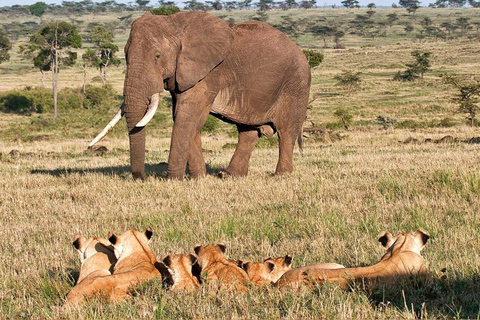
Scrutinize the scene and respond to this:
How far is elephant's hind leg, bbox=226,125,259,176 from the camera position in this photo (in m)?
12.9

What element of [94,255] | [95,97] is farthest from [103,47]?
[94,255]

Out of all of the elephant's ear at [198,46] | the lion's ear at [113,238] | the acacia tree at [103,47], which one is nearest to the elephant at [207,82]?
the elephant's ear at [198,46]

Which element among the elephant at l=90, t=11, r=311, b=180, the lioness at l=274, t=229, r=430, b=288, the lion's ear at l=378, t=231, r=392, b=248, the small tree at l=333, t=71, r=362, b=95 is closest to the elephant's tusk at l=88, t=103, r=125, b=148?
the elephant at l=90, t=11, r=311, b=180

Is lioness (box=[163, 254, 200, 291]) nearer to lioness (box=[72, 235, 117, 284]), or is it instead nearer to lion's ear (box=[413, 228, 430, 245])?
lioness (box=[72, 235, 117, 284])

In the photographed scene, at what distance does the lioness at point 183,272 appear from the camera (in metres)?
4.76

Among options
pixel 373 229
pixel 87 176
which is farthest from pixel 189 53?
pixel 373 229

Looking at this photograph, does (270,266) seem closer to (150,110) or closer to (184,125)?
(150,110)

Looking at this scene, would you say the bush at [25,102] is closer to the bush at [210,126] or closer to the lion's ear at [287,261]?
the bush at [210,126]

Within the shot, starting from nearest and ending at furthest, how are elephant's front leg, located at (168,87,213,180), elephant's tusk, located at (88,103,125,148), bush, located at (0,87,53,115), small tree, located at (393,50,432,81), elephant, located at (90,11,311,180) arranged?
elephant's tusk, located at (88,103,125,148) < elephant, located at (90,11,311,180) < elephant's front leg, located at (168,87,213,180) < bush, located at (0,87,53,115) < small tree, located at (393,50,432,81)

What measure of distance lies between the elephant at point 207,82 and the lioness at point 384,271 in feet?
21.2

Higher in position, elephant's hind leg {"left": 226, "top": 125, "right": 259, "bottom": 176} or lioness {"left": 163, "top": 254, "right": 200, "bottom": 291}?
lioness {"left": 163, "top": 254, "right": 200, "bottom": 291}

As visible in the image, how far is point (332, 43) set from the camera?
4946 inches

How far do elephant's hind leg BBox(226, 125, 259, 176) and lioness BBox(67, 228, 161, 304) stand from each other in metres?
7.69

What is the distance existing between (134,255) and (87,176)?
7512mm
